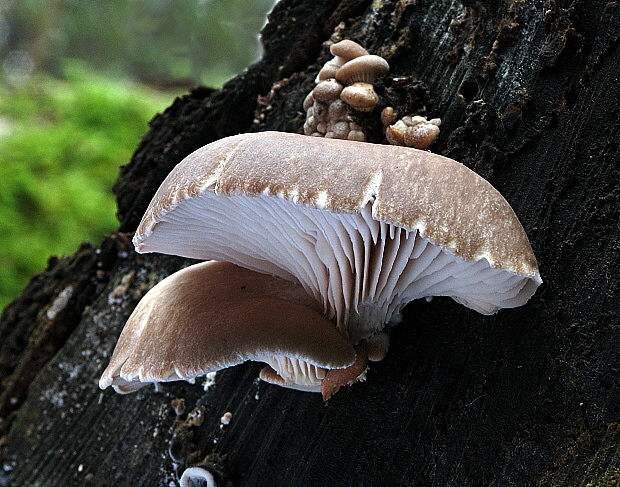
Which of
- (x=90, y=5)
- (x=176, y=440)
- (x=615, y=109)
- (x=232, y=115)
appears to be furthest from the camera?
(x=90, y=5)

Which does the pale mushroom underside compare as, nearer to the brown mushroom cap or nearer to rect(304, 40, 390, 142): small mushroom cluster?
the brown mushroom cap

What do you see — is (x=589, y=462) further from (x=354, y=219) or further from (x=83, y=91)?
(x=83, y=91)

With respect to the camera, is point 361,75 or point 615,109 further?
point 361,75

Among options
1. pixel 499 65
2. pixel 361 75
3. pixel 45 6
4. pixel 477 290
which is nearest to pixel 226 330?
pixel 477 290

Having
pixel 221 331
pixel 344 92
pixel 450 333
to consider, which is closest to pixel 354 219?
pixel 221 331

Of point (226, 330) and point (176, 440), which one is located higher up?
point (226, 330)

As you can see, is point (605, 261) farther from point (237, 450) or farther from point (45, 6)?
point (45, 6)

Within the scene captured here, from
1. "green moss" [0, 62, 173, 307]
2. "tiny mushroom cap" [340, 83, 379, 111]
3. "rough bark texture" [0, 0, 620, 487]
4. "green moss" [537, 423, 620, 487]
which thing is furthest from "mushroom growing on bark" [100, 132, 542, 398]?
"green moss" [0, 62, 173, 307]

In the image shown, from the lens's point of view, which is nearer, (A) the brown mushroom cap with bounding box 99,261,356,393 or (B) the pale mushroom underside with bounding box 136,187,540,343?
(B) the pale mushroom underside with bounding box 136,187,540,343

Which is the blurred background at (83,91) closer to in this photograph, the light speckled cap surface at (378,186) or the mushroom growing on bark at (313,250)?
the mushroom growing on bark at (313,250)
